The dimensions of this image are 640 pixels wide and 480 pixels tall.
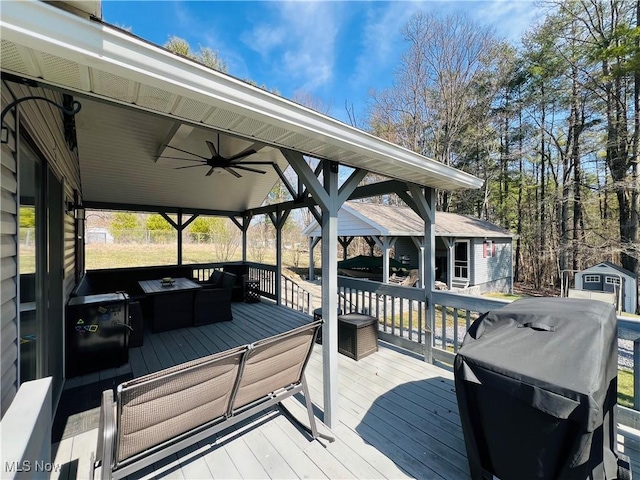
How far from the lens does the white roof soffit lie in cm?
111

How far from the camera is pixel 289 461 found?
2.19m

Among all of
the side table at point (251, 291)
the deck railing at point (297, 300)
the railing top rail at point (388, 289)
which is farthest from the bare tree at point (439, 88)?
the railing top rail at point (388, 289)

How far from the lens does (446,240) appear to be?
11.7 meters

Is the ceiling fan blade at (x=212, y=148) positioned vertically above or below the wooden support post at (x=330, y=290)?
above

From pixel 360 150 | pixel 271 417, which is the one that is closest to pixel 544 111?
pixel 360 150

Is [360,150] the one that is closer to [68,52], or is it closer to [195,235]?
[68,52]

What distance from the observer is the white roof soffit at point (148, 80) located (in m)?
1.11

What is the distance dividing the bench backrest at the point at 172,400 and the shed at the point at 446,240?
327 inches

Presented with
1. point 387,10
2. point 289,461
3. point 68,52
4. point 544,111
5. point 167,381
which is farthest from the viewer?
point 544,111

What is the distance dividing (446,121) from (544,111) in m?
4.31

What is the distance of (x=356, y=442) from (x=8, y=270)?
255 centimetres

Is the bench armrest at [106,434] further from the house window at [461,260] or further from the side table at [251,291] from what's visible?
the house window at [461,260]

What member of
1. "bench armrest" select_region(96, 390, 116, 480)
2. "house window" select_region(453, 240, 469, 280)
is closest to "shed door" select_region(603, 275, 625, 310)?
"house window" select_region(453, 240, 469, 280)

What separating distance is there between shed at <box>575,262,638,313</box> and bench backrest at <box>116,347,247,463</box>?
12.8 m
